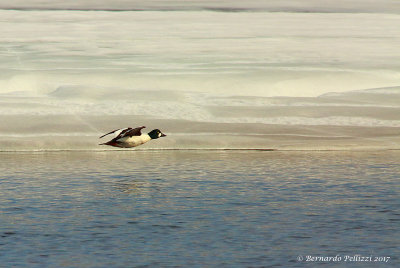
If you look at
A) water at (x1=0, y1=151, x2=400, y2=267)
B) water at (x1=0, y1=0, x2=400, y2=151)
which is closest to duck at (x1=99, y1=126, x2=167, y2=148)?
water at (x1=0, y1=151, x2=400, y2=267)

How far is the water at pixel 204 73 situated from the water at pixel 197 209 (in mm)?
2506

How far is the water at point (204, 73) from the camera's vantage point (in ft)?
96.4

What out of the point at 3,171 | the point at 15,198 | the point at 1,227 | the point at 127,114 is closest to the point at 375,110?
the point at 127,114

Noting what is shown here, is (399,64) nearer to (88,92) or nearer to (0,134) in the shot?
(88,92)

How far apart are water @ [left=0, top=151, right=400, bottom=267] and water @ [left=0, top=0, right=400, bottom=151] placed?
8.22 ft

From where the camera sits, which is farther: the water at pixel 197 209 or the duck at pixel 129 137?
the duck at pixel 129 137

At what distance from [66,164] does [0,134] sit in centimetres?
488

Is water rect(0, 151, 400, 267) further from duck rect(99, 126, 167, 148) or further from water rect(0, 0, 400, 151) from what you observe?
water rect(0, 0, 400, 151)

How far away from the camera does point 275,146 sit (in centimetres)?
2842

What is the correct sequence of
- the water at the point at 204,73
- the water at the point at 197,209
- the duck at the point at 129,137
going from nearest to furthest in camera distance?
1. the water at the point at 197,209
2. the duck at the point at 129,137
3. the water at the point at 204,73

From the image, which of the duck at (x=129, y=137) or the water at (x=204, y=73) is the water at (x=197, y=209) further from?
the water at (x=204, y=73)

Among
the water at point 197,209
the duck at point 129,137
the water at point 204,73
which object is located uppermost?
the water at point 204,73

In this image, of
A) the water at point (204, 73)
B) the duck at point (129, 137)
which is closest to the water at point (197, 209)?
the duck at point (129, 137)

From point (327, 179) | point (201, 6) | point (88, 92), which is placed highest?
point (201, 6)
